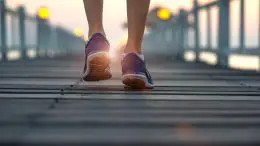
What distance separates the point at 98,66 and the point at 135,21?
0.34 m

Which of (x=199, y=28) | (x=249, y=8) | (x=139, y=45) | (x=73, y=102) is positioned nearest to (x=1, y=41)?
(x=199, y=28)

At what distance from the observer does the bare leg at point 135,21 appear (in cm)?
297

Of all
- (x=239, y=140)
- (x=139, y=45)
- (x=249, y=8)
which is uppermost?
(x=249, y=8)

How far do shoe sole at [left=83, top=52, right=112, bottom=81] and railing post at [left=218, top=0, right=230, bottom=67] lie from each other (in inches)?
159

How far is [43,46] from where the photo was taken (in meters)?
17.2

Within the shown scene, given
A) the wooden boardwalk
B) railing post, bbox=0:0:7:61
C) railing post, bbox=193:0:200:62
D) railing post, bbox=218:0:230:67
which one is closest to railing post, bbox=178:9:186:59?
railing post, bbox=193:0:200:62

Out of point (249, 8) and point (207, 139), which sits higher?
point (249, 8)

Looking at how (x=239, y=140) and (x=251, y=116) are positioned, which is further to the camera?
(x=251, y=116)

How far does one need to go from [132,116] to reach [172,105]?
38cm

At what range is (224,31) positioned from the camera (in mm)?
6934

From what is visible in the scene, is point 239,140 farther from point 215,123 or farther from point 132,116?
point 132,116

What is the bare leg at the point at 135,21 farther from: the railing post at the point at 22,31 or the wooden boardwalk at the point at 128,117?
the railing post at the point at 22,31

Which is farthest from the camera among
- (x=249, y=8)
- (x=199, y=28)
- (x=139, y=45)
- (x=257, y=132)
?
(x=199, y=28)

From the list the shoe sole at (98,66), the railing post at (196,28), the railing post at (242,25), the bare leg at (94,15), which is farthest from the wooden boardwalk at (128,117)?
the railing post at (196,28)
